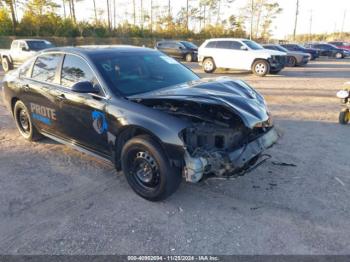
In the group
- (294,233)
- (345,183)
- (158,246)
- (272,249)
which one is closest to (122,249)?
(158,246)

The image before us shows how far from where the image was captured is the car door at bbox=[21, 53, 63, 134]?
179 inches

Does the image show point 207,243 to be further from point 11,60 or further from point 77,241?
point 11,60

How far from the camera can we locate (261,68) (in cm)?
1510

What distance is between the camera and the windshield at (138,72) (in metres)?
3.84

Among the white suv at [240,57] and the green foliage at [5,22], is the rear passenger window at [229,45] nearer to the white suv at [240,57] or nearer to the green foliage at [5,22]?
the white suv at [240,57]

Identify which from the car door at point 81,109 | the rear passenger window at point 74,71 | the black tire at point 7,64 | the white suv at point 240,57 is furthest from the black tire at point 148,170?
the black tire at point 7,64

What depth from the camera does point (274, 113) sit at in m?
7.73

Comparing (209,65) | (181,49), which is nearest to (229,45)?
(209,65)

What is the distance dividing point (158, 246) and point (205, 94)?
5.69 ft

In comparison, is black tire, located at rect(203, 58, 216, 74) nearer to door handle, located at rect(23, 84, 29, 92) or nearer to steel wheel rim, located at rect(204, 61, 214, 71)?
steel wheel rim, located at rect(204, 61, 214, 71)

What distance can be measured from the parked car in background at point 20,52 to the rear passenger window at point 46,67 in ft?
41.1

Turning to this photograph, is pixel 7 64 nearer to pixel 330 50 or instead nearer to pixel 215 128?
pixel 215 128

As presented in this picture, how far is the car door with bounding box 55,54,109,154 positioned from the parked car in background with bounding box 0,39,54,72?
13.5 meters

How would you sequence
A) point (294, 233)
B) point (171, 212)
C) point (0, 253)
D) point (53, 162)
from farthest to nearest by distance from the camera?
point (53, 162) < point (171, 212) < point (294, 233) < point (0, 253)
